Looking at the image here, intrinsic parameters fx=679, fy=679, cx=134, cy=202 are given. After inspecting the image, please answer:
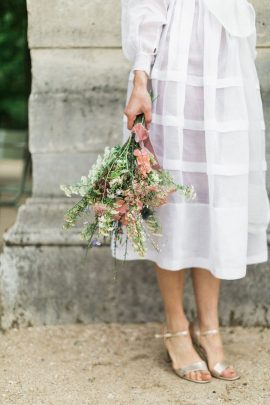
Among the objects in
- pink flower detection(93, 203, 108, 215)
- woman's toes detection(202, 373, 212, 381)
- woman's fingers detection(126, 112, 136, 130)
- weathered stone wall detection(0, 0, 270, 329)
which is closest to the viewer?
pink flower detection(93, 203, 108, 215)

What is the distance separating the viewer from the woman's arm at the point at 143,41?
2.69 metres

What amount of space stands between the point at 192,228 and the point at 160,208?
159 millimetres

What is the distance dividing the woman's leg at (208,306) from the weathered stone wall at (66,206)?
530 mm

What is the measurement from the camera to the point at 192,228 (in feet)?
9.37

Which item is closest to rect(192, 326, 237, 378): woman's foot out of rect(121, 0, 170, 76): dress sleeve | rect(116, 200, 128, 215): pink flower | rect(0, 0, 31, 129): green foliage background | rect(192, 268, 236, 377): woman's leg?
rect(192, 268, 236, 377): woman's leg

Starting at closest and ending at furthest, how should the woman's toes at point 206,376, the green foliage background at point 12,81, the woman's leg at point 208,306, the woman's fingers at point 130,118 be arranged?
1. the woman's fingers at point 130,118
2. the woman's toes at point 206,376
3. the woman's leg at point 208,306
4. the green foliage background at point 12,81

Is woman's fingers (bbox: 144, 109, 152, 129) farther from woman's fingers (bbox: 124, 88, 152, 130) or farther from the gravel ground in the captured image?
the gravel ground

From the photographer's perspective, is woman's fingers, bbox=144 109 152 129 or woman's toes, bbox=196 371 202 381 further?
woman's toes, bbox=196 371 202 381

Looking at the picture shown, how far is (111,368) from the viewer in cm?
310

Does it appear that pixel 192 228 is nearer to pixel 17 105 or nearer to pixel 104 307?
pixel 104 307

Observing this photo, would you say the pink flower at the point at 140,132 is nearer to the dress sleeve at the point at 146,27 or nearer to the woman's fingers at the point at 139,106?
the woman's fingers at the point at 139,106

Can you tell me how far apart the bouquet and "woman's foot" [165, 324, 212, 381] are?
604 mm

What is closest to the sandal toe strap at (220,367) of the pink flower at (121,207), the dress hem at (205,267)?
the dress hem at (205,267)

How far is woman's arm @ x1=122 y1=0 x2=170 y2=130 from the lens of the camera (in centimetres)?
269
